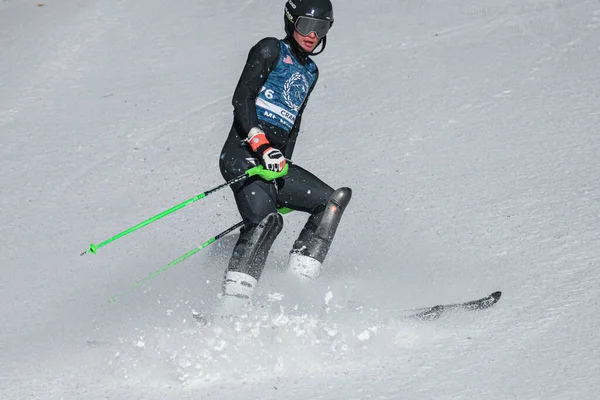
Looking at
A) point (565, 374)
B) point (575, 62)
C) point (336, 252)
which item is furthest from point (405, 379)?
point (575, 62)

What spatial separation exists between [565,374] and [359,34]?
552 centimetres

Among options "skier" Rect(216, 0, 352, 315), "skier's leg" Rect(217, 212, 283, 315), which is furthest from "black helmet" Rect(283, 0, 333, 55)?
"skier's leg" Rect(217, 212, 283, 315)

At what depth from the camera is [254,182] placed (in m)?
5.30

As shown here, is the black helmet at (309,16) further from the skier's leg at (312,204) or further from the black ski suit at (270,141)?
the skier's leg at (312,204)

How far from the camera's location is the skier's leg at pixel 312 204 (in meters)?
5.44

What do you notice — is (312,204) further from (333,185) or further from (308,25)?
(333,185)

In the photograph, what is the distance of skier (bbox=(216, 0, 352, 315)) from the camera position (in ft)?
16.9

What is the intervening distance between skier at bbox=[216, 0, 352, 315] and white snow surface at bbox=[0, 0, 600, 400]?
8.7 inches

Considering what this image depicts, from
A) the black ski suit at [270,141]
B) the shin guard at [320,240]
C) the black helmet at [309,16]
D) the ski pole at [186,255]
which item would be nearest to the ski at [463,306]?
the shin guard at [320,240]

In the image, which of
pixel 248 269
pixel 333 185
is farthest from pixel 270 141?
pixel 333 185

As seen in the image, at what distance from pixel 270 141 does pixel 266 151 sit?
0.31 m

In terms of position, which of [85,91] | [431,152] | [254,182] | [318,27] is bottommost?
[85,91]

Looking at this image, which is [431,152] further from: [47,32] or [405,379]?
[47,32]

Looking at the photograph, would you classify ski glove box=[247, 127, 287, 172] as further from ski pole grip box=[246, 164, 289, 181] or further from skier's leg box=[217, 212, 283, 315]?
skier's leg box=[217, 212, 283, 315]
